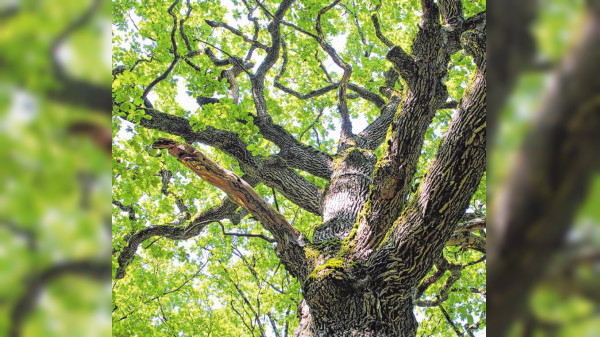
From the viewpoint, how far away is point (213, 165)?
13.7 feet

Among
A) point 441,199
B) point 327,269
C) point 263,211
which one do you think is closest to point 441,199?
point 441,199

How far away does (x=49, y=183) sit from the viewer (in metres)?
0.47

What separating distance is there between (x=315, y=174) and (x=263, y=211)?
2.20 m

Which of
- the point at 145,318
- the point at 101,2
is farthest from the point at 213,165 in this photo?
the point at 145,318

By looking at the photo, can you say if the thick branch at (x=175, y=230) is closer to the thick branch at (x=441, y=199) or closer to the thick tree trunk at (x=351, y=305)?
the thick tree trunk at (x=351, y=305)

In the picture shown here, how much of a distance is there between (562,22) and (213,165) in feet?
13.1

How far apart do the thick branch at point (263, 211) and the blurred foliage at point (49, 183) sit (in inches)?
145

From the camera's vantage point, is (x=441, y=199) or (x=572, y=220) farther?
(x=441, y=199)

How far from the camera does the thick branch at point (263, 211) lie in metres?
4.17

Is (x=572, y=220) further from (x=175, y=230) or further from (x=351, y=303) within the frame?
(x=175, y=230)

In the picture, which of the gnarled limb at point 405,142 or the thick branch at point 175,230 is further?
the thick branch at point 175,230

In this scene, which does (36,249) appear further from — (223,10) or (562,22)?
(223,10)

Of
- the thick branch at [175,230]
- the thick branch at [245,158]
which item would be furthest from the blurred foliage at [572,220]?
the thick branch at [175,230]

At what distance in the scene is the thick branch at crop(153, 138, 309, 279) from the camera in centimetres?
417
